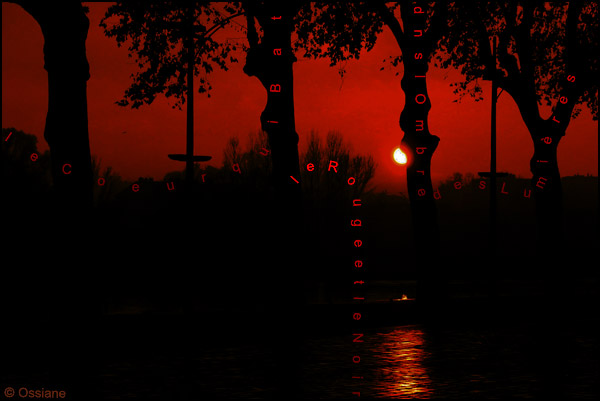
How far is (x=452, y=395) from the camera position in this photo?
1045 centimetres

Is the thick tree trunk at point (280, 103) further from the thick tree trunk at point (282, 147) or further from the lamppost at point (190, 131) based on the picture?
the lamppost at point (190, 131)

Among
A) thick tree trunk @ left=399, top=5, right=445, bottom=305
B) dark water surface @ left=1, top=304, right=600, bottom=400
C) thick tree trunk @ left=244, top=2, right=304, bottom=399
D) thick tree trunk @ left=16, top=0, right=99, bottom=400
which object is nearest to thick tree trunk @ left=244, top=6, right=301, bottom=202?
thick tree trunk @ left=244, top=2, right=304, bottom=399

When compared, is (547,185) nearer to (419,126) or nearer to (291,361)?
(419,126)

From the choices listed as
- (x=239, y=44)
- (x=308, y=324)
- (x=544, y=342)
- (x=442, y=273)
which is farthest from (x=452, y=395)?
(x=239, y=44)

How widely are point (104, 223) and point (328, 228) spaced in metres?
19.8

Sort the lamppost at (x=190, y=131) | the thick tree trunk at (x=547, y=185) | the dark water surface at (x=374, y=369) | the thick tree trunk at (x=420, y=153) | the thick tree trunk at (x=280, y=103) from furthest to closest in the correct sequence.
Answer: the thick tree trunk at (x=547, y=185)
the lamppost at (x=190, y=131)
the thick tree trunk at (x=420, y=153)
the thick tree trunk at (x=280, y=103)
the dark water surface at (x=374, y=369)

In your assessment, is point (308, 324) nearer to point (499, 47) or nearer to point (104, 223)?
point (499, 47)

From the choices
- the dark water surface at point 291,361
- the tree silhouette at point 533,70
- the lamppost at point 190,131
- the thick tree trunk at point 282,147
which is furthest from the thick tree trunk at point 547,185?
the thick tree trunk at point 282,147

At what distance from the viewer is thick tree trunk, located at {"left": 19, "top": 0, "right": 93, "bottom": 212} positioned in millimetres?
14625

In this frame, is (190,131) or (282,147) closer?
(282,147)

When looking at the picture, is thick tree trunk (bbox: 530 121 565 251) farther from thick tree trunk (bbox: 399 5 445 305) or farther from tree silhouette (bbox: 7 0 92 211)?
Result: tree silhouette (bbox: 7 0 92 211)

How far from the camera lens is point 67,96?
14.9 meters

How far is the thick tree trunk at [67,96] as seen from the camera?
14625mm

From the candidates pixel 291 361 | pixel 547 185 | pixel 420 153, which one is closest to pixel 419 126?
pixel 420 153
